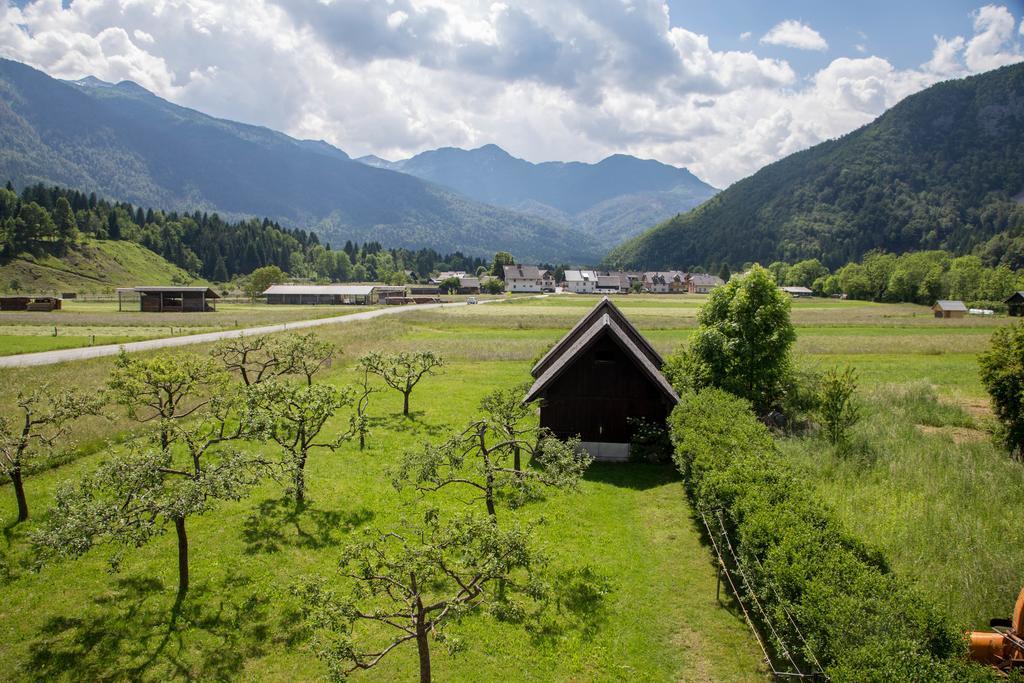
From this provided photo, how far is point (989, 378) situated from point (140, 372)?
1452 inches

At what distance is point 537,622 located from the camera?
12469mm

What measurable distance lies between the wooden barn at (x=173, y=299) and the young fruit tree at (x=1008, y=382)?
99253 mm

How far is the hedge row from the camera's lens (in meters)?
7.38

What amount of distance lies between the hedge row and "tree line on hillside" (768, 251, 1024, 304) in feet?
434

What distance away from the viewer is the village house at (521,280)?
193m

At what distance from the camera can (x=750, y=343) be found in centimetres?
2620

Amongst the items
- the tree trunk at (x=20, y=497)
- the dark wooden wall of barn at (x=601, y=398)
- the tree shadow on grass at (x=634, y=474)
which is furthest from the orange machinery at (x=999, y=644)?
the tree trunk at (x=20, y=497)

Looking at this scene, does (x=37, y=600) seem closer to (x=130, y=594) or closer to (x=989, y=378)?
(x=130, y=594)

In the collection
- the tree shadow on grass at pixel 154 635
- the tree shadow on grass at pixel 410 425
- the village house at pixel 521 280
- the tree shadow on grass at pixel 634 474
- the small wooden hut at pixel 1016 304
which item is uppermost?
the village house at pixel 521 280

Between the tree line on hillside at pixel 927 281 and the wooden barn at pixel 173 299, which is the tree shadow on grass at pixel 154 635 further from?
the tree line on hillside at pixel 927 281

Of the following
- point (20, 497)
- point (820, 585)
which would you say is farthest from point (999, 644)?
point (20, 497)

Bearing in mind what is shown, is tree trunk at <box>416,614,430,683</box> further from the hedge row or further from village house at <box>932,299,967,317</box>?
village house at <box>932,299,967,317</box>

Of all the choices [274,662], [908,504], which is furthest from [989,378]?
[274,662]

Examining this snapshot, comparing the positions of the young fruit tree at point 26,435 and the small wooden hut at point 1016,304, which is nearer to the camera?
the young fruit tree at point 26,435
